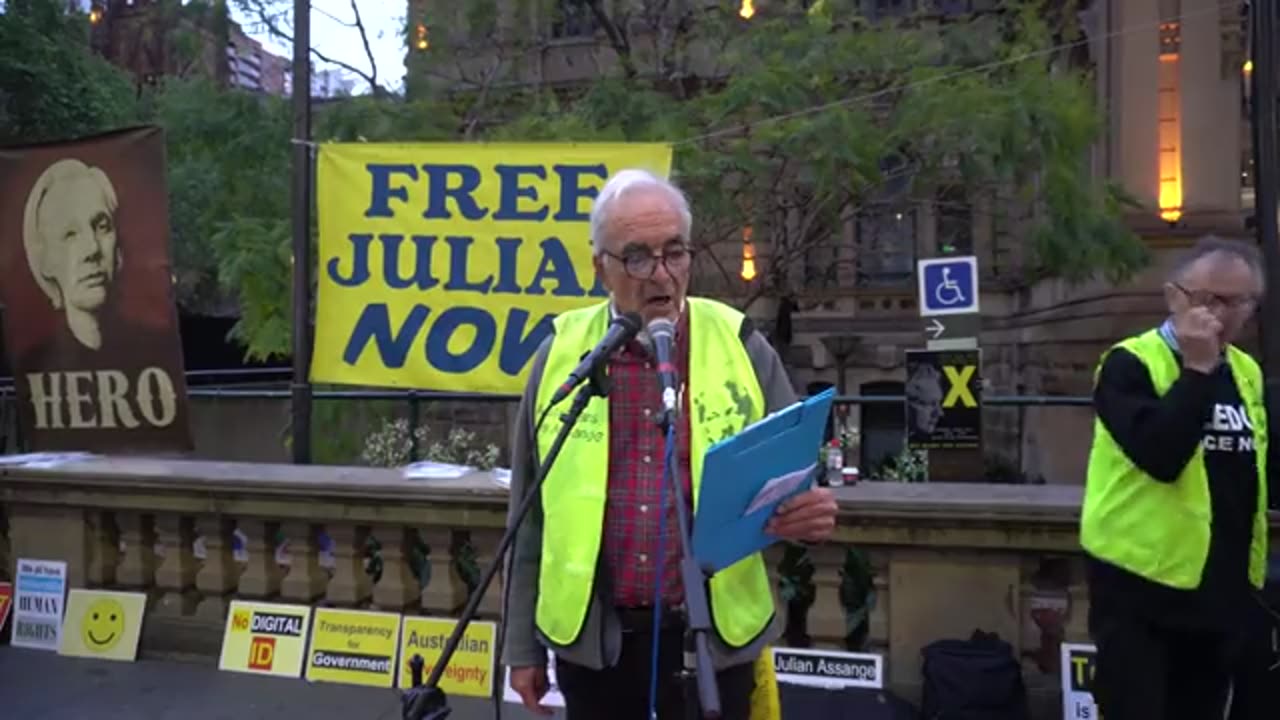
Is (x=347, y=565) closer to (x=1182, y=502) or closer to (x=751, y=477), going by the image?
(x=751, y=477)

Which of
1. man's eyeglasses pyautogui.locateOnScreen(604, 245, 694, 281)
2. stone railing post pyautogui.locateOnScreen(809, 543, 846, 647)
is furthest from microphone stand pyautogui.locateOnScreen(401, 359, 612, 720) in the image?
stone railing post pyautogui.locateOnScreen(809, 543, 846, 647)

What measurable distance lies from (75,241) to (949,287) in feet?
17.5

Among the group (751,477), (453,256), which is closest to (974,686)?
(751,477)

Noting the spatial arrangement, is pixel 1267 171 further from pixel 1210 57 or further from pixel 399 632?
pixel 1210 57

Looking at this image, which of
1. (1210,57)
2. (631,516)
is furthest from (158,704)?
(1210,57)

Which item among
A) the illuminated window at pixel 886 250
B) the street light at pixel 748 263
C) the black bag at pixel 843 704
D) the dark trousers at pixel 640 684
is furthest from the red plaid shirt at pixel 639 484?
the illuminated window at pixel 886 250

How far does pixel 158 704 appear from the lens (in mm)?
4633

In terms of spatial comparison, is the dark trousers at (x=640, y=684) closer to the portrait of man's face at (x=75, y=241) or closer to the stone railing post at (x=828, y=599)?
the stone railing post at (x=828, y=599)

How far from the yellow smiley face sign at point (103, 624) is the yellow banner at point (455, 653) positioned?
64.1 inches

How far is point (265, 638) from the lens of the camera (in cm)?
495

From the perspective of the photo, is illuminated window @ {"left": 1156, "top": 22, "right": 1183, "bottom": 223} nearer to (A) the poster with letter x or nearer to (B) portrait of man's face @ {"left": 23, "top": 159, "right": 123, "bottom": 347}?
(A) the poster with letter x

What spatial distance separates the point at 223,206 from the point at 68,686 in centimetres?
784

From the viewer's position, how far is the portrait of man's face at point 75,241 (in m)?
5.51

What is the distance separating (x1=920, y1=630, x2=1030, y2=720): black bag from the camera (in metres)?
3.89
